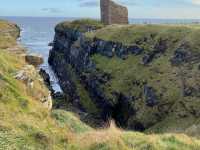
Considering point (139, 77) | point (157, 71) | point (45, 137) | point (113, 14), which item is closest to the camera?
point (45, 137)

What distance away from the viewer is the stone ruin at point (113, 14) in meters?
132

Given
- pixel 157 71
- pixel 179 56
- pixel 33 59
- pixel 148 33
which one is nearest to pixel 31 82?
pixel 33 59

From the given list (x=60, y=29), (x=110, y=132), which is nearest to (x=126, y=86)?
(x=110, y=132)

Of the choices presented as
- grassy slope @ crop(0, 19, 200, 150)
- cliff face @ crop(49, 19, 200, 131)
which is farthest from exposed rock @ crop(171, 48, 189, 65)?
grassy slope @ crop(0, 19, 200, 150)

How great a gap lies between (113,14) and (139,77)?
56844 mm

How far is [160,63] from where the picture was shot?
269 feet

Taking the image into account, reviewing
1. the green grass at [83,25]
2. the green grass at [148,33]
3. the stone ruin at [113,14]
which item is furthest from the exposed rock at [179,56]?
the green grass at [83,25]

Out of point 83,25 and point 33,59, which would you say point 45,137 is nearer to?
point 33,59

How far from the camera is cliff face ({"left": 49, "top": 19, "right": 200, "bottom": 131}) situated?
226ft

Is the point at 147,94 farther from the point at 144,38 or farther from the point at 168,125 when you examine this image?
the point at 144,38

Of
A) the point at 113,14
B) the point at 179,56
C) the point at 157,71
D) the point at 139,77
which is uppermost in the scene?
the point at 113,14

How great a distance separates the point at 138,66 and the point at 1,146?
6849cm

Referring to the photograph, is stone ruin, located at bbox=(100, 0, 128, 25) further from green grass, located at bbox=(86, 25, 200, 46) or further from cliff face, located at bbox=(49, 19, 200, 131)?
green grass, located at bbox=(86, 25, 200, 46)

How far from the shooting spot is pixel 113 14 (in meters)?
135
